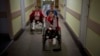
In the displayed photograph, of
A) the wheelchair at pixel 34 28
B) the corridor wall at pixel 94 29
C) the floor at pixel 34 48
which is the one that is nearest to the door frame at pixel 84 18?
the corridor wall at pixel 94 29

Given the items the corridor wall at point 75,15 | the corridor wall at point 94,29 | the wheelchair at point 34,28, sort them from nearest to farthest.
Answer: the corridor wall at point 94,29
the corridor wall at point 75,15
the wheelchair at point 34,28

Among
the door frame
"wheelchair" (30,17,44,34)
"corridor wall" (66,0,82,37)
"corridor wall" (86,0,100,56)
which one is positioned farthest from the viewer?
"wheelchair" (30,17,44,34)

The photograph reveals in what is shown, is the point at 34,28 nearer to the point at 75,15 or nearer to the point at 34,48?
the point at 75,15

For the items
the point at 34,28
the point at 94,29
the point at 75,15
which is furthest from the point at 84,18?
the point at 34,28

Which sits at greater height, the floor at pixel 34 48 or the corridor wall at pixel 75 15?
the corridor wall at pixel 75 15

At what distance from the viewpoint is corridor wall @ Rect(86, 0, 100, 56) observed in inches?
112

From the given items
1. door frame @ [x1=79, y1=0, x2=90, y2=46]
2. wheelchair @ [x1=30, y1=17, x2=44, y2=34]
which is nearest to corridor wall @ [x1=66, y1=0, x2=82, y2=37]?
door frame @ [x1=79, y1=0, x2=90, y2=46]

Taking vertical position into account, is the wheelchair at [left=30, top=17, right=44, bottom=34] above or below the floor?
above

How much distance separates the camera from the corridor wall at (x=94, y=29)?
2845mm

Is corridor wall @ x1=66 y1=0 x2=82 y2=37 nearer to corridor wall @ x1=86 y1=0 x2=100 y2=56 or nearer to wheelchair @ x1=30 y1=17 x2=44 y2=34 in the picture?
corridor wall @ x1=86 y1=0 x2=100 y2=56

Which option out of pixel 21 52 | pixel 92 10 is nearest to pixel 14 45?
pixel 21 52

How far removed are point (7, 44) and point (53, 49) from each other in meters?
1.35

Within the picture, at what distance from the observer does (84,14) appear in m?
3.88

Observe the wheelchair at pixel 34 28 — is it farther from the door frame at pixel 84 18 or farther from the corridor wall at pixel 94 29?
the corridor wall at pixel 94 29
